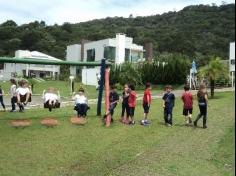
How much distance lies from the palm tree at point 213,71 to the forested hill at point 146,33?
37263 mm

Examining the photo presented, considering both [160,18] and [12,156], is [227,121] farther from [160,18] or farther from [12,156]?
[160,18]

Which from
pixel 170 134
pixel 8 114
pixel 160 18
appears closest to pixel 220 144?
pixel 170 134

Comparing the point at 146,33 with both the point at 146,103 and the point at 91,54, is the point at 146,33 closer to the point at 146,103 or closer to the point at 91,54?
the point at 91,54

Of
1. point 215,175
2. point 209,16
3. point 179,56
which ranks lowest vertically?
point 215,175

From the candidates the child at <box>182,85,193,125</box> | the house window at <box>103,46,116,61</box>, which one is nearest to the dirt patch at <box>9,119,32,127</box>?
the child at <box>182,85,193,125</box>

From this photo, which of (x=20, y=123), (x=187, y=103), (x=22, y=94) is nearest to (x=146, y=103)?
(x=187, y=103)

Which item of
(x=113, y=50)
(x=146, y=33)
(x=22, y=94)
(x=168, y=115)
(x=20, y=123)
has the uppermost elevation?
(x=146, y=33)

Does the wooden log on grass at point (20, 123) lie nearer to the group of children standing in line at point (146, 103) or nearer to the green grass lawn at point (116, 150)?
the green grass lawn at point (116, 150)

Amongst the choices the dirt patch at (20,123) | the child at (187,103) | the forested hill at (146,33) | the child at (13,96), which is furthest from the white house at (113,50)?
the dirt patch at (20,123)

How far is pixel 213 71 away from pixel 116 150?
71.8 feet

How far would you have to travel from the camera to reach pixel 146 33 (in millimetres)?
113688

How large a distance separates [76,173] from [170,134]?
19.7 feet

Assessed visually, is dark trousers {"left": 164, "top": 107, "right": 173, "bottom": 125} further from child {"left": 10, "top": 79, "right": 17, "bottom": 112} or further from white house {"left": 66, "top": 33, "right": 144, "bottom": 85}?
white house {"left": 66, "top": 33, "right": 144, "bottom": 85}

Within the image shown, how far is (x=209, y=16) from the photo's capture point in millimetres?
82562
